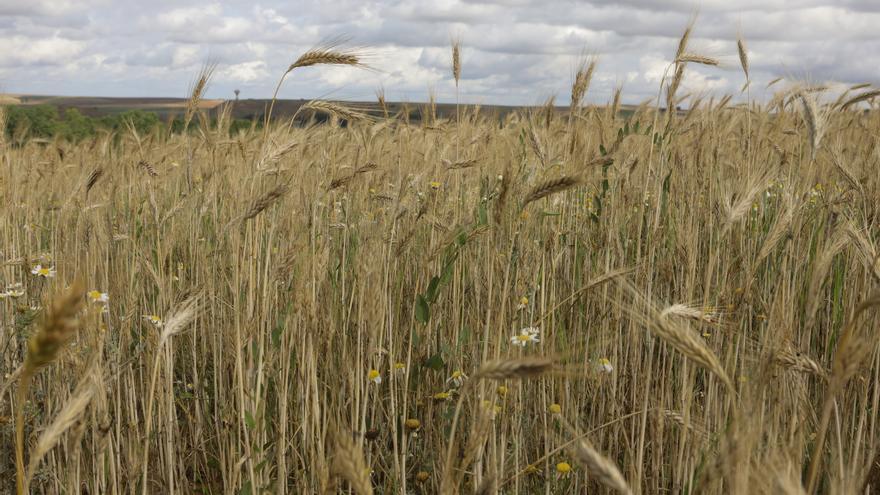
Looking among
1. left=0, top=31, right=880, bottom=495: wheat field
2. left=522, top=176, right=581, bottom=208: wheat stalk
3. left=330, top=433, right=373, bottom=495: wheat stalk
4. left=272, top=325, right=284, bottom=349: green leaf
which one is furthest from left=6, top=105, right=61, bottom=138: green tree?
left=330, top=433, right=373, bottom=495: wheat stalk

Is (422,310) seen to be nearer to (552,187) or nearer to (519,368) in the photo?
(552,187)

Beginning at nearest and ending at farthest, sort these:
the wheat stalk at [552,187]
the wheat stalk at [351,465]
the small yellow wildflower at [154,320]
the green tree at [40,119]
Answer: the wheat stalk at [351,465], the wheat stalk at [552,187], the small yellow wildflower at [154,320], the green tree at [40,119]

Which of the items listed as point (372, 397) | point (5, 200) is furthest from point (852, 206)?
point (5, 200)

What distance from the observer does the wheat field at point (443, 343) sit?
1.65 m

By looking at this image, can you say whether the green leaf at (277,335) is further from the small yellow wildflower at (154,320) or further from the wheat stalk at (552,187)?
the wheat stalk at (552,187)

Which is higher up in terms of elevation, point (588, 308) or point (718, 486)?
point (588, 308)

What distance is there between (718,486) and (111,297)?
212 cm

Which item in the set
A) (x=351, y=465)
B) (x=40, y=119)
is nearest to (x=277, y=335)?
(x=351, y=465)

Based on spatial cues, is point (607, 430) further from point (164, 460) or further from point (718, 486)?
point (164, 460)

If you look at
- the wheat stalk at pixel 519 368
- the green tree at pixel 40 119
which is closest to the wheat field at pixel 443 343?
the wheat stalk at pixel 519 368

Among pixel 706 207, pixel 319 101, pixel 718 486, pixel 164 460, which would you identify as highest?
pixel 319 101

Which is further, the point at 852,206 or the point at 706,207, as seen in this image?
the point at 706,207

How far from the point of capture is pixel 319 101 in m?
2.30

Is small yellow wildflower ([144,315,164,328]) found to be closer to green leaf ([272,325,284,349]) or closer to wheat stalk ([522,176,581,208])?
green leaf ([272,325,284,349])
